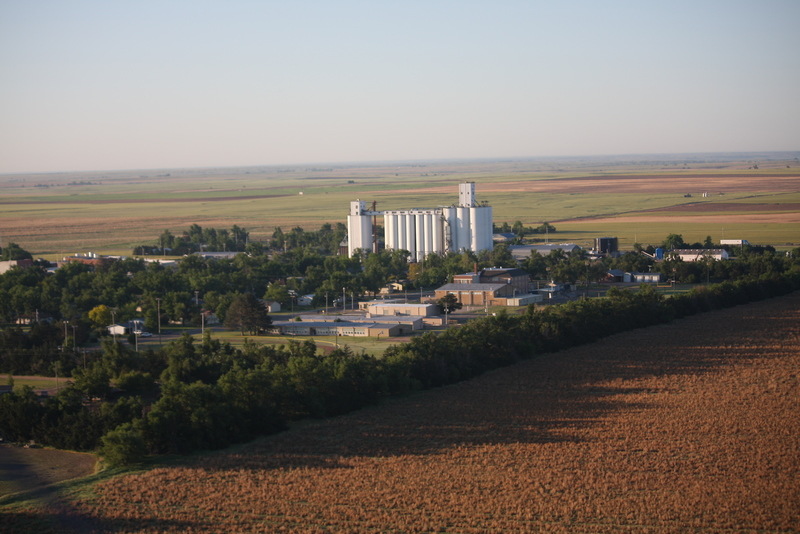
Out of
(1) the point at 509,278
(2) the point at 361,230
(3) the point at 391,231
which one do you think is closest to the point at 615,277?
(1) the point at 509,278

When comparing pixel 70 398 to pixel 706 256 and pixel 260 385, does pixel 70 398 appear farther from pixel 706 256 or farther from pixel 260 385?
pixel 706 256

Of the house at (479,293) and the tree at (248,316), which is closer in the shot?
the tree at (248,316)

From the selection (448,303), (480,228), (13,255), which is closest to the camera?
(448,303)

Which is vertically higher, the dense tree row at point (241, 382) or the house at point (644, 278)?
the dense tree row at point (241, 382)

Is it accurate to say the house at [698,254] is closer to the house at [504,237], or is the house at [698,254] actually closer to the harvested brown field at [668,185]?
the house at [504,237]

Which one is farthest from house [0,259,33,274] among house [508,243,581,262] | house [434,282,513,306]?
house [508,243,581,262]

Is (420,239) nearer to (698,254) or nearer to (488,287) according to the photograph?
(698,254)

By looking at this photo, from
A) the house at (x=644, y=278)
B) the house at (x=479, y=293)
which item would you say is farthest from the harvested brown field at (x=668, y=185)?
the house at (x=479, y=293)
